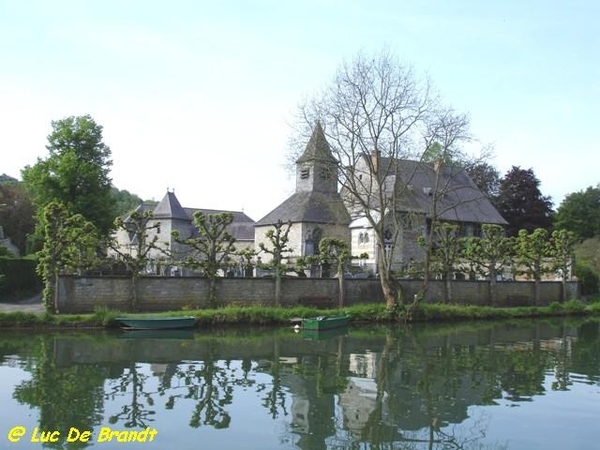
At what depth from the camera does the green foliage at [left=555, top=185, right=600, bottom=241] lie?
55.3 meters

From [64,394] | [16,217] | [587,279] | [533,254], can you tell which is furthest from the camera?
[16,217]

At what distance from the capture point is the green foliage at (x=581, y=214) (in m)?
55.3

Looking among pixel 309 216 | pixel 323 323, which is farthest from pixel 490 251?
pixel 323 323

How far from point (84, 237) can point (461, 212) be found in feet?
103

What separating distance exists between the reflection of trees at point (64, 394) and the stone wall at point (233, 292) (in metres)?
8.24

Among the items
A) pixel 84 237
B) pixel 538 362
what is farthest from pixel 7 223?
pixel 538 362

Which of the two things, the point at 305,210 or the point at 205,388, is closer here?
the point at 205,388

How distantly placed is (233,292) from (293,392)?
49.8ft

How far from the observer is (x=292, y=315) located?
85.2 ft

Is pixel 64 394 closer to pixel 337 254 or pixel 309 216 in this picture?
pixel 337 254

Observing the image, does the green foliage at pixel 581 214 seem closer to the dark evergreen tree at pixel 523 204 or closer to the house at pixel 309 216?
the dark evergreen tree at pixel 523 204

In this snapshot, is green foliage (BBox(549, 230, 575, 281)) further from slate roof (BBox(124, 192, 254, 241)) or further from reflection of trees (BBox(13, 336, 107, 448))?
reflection of trees (BBox(13, 336, 107, 448))

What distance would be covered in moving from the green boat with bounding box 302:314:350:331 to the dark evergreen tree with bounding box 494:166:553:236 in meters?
33.7

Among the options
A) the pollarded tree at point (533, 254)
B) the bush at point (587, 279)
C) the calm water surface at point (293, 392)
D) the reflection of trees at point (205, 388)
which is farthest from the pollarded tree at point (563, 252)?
the reflection of trees at point (205, 388)
